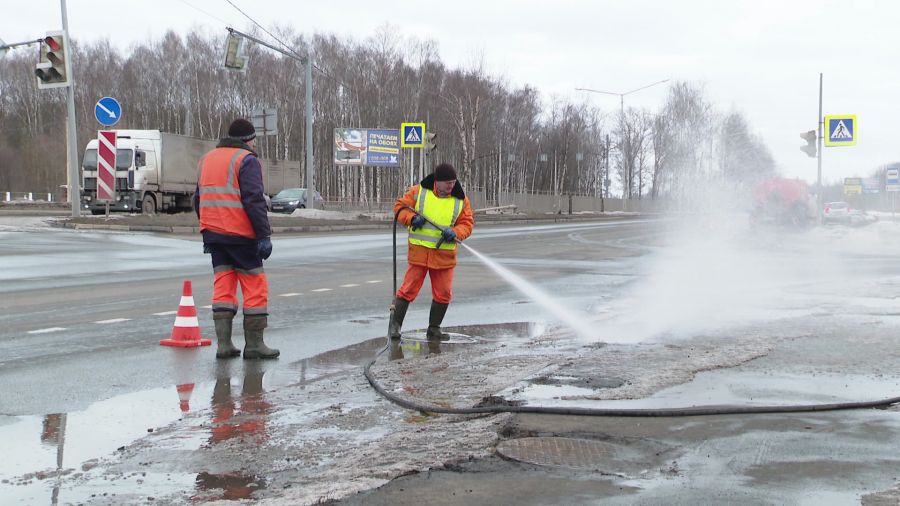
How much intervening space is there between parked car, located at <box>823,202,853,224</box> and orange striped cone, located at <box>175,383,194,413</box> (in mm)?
41938

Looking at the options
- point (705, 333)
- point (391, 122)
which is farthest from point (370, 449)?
point (391, 122)

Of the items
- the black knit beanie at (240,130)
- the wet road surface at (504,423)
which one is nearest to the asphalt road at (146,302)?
the wet road surface at (504,423)

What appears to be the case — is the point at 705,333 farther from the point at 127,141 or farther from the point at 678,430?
the point at 127,141

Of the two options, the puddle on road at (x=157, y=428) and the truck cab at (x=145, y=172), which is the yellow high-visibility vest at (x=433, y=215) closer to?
the puddle on road at (x=157, y=428)

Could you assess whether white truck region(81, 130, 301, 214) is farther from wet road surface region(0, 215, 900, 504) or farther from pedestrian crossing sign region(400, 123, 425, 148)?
wet road surface region(0, 215, 900, 504)

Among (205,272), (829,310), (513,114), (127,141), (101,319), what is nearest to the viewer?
(101,319)

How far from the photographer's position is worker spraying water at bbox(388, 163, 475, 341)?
8102 mm

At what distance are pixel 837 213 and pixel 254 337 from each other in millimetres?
45306

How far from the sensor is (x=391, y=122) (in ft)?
239

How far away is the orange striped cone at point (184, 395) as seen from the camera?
5434mm

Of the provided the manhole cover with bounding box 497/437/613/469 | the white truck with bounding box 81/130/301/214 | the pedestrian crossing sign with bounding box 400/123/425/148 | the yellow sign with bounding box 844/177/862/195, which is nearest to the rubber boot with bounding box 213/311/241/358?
the manhole cover with bounding box 497/437/613/469

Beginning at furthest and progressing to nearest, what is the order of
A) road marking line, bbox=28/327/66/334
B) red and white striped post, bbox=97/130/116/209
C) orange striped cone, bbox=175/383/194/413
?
1. red and white striped post, bbox=97/130/116/209
2. road marking line, bbox=28/327/66/334
3. orange striped cone, bbox=175/383/194/413

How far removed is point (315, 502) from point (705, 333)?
557 centimetres

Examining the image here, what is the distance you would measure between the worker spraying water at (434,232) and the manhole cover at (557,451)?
3.77 meters
